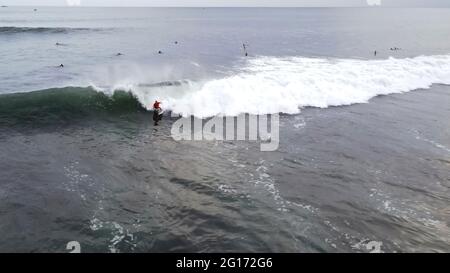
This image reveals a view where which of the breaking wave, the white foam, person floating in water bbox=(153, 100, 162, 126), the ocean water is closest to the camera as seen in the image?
the ocean water

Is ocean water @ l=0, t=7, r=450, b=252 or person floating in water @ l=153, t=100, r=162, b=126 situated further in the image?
person floating in water @ l=153, t=100, r=162, b=126

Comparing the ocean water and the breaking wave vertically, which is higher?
the breaking wave

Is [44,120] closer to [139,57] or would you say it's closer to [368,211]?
[368,211]

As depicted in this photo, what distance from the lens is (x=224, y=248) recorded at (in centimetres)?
1023

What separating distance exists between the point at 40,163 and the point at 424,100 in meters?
26.4

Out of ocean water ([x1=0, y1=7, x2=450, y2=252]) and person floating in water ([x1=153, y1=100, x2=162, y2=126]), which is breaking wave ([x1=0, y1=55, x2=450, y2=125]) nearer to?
ocean water ([x1=0, y1=7, x2=450, y2=252])

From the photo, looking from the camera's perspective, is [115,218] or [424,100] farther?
[424,100]

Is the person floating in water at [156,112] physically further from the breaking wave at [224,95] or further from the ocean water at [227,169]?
the breaking wave at [224,95]

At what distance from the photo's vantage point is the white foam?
2380 cm

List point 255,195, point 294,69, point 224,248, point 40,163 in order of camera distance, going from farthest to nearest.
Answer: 1. point 294,69
2. point 40,163
3. point 255,195
4. point 224,248

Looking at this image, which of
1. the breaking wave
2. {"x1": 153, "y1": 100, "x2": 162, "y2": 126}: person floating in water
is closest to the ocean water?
the breaking wave
